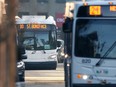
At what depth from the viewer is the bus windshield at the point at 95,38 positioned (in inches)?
441

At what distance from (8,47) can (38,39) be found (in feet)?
78.2

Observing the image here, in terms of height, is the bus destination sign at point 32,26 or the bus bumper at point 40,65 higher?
the bus destination sign at point 32,26

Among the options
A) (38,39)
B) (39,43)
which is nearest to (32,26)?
(38,39)

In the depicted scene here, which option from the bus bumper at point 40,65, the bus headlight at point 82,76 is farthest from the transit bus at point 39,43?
the bus headlight at point 82,76

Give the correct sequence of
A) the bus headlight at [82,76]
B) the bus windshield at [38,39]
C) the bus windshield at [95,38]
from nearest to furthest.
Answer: the bus windshield at [95,38] → the bus headlight at [82,76] → the bus windshield at [38,39]

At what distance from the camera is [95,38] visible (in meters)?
11.3

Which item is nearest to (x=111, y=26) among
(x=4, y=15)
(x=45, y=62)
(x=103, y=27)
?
(x=103, y=27)

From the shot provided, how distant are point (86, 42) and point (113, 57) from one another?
0.73 meters

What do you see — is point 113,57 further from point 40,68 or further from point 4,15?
point 40,68

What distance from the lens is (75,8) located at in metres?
11.3

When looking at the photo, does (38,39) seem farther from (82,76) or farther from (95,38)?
(95,38)

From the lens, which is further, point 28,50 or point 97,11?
point 28,50

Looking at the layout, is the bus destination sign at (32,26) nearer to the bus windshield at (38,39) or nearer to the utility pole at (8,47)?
the bus windshield at (38,39)

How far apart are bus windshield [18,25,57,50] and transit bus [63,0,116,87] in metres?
15.6
